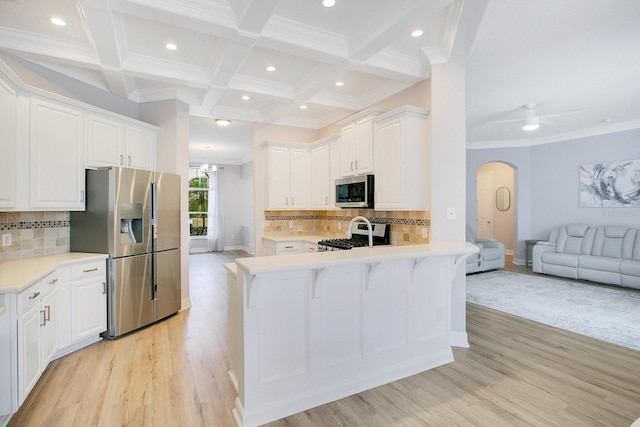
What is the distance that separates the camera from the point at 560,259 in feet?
20.6

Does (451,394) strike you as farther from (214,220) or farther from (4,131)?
(214,220)

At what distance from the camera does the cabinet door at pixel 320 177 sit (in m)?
5.08

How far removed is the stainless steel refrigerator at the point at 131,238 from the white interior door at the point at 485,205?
8732 mm

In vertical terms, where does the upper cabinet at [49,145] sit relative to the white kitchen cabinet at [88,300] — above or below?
above

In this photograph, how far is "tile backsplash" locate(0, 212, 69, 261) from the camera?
3.00 m

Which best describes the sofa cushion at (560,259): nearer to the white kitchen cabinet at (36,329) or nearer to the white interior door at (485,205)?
the white interior door at (485,205)

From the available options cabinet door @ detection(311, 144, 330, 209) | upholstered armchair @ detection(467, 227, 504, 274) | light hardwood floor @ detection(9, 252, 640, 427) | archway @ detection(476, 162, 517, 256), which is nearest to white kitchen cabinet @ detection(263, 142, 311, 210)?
cabinet door @ detection(311, 144, 330, 209)

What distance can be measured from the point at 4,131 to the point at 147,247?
64.6 inches

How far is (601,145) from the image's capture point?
21.2 feet

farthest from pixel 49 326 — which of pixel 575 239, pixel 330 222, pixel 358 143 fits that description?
pixel 575 239

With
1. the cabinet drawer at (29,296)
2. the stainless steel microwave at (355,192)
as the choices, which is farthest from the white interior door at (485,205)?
the cabinet drawer at (29,296)

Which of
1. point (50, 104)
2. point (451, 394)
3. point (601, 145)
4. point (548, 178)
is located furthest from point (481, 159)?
point (50, 104)

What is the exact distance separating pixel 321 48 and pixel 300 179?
2.60 meters

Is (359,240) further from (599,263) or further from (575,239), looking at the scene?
(575,239)
